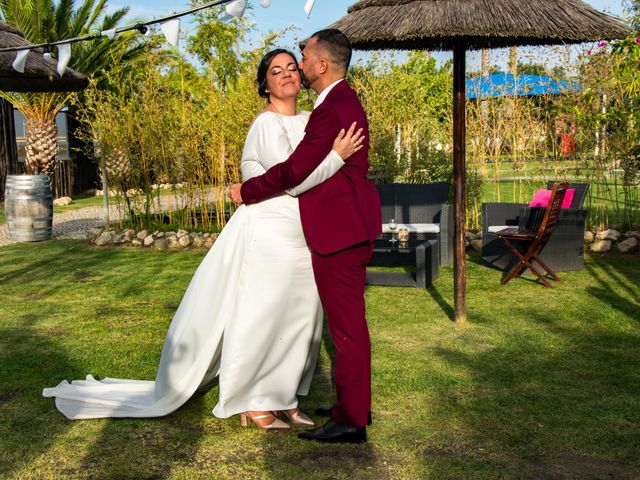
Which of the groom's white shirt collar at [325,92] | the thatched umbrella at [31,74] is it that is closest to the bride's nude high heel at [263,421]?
the groom's white shirt collar at [325,92]

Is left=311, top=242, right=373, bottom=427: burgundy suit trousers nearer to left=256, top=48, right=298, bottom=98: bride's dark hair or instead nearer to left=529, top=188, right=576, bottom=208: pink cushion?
left=256, top=48, right=298, bottom=98: bride's dark hair

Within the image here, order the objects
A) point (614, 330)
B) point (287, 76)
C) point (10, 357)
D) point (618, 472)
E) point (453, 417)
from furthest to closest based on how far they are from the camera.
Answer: point (614, 330), point (10, 357), point (453, 417), point (287, 76), point (618, 472)

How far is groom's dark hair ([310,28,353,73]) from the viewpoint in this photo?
356 centimetres

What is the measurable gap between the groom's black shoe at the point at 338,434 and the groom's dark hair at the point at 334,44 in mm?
1687

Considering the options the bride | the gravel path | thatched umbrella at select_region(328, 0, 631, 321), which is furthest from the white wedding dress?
the gravel path

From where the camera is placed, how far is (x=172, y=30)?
4691mm

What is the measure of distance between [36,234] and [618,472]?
10.5 m

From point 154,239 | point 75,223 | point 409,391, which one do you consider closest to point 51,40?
point 75,223

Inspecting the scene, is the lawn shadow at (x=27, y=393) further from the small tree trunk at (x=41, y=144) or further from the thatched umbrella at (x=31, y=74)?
the small tree trunk at (x=41, y=144)

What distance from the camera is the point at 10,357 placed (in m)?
5.47

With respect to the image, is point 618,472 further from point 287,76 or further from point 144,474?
point 287,76

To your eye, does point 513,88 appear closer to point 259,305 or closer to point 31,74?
point 31,74

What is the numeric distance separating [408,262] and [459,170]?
2.15m

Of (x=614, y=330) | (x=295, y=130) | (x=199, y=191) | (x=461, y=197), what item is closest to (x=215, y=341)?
(x=295, y=130)
